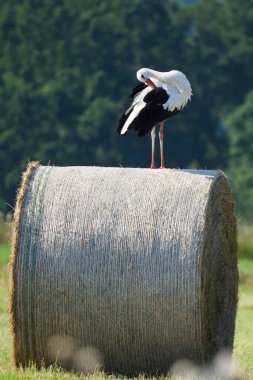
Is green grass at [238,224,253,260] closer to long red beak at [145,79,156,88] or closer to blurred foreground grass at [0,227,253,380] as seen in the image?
blurred foreground grass at [0,227,253,380]

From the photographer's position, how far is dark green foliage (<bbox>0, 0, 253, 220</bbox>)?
4606 centimetres

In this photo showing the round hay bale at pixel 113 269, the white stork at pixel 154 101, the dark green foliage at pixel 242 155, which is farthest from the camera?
the dark green foliage at pixel 242 155

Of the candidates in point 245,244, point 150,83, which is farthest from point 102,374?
point 245,244

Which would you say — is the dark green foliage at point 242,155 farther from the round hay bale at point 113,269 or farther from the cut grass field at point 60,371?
the round hay bale at point 113,269

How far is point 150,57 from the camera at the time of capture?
166 feet

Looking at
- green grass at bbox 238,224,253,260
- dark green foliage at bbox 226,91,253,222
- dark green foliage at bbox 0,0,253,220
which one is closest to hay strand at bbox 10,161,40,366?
green grass at bbox 238,224,253,260

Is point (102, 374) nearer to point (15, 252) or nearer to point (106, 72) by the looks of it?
point (15, 252)

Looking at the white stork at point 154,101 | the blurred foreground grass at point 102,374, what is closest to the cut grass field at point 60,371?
the blurred foreground grass at point 102,374

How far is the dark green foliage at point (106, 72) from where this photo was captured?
151ft

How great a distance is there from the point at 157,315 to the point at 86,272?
0.59 meters

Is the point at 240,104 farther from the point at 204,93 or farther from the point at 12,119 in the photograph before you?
the point at 12,119

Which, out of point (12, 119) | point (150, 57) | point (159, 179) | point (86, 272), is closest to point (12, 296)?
point (86, 272)

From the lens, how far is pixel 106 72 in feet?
164

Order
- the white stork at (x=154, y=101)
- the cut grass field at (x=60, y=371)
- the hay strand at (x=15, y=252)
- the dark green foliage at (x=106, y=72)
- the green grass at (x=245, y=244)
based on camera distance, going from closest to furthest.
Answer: the cut grass field at (x=60, y=371) → the hay strand at (x=15, y=252) → the white stork at (x=154, y=101) → the green grass at (x=245, y=244) → the dark green foliage at (x=106, y=72)
